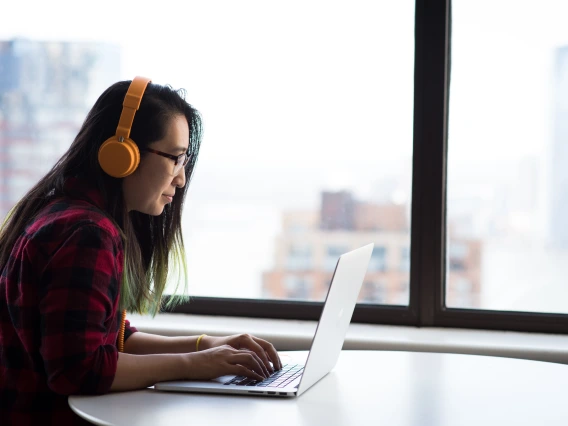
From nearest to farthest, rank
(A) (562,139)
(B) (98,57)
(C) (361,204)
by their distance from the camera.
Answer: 1. (A) (562,139)
2. (C) (361,204)
3. (B) (98,57)

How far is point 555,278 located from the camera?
221 centimetres

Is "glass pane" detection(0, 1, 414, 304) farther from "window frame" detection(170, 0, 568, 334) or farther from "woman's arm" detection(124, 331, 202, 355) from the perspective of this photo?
"woman's arm" detection(124, 331, 202, 355)

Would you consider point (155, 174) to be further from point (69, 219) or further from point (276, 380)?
point (276, 380)

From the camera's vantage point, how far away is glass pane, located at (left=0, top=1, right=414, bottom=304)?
2.31 meters

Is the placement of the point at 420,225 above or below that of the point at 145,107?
below

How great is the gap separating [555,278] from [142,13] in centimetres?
158

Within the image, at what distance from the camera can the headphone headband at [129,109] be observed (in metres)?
1.36

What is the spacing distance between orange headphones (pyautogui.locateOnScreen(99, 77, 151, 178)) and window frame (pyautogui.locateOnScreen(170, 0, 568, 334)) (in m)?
1.11

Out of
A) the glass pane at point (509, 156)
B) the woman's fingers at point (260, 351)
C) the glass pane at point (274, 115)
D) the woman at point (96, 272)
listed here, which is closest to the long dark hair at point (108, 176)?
the woman at point (96, 272)

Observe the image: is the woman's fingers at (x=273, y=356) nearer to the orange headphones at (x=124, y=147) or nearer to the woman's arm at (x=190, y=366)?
the woman's arm at (x=190, y=366)

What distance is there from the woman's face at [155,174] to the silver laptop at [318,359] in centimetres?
37

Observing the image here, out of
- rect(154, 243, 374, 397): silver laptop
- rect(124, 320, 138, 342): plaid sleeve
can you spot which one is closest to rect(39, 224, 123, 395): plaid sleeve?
rect(154, 243, 374, 397): silver laptop

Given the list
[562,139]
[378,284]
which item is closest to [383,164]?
[378,284]

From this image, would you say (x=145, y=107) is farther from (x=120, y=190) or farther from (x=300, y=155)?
(x=300, y=155)
